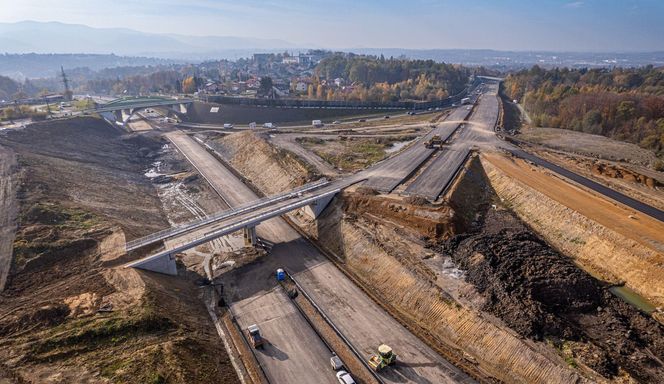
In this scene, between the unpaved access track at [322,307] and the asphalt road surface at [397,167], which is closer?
the unpaved access track at [322,307]

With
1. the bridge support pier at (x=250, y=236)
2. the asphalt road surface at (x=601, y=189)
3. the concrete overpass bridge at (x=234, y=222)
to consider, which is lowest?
the bridge support pier at (x=250, y=236)

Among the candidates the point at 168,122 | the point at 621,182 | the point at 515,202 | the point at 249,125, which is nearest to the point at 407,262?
the point at 515,202

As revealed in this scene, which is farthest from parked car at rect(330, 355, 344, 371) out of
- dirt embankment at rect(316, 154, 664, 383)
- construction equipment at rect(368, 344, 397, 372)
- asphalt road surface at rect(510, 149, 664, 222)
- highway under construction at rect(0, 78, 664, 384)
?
asphalt road surface at rect(510, 149, 664, 222)

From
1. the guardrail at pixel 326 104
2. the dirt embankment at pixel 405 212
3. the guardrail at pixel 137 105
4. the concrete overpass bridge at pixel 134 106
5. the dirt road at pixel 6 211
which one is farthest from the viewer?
the guardrail at pixel 326 104

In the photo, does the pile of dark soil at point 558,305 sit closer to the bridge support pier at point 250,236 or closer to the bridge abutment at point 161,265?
the bridge support pier at point 250,236

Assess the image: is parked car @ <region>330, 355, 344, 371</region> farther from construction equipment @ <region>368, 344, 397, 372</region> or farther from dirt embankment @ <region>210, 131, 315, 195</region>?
dirt embankment @ <region>210, 131, 315, 195</region>

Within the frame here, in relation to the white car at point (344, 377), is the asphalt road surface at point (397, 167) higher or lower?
higher

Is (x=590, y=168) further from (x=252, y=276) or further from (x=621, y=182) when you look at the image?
(x=252, y=276)

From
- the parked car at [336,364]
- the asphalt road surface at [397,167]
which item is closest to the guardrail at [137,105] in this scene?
the asphalt road surface at [397,167]
